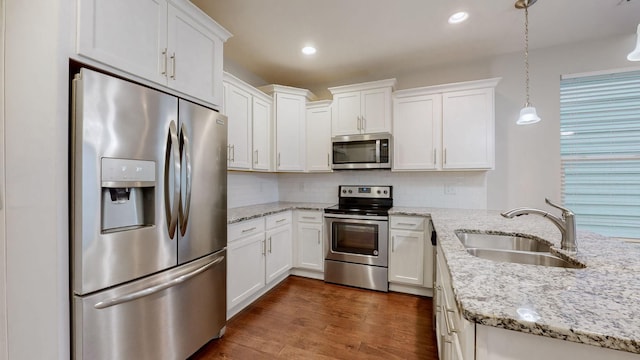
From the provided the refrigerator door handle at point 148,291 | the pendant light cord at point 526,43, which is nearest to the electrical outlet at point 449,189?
the pendant light cord at point 526,43

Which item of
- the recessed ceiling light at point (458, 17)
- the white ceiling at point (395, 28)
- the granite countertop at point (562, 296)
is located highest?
the white ceiling at point (395, 28)

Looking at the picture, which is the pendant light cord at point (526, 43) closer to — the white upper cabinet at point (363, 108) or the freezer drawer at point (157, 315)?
the white upper cabinet at point (363, 108)

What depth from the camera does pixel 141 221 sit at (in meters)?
1.44

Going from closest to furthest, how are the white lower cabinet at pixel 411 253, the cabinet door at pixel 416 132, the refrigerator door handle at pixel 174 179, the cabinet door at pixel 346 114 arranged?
the refrigerator door handle at pixel 174 179 → the white lower cabinet at pixel 411 253 → the cabinet door at pixel 416 132 → the cabinet door at pixel 346 114

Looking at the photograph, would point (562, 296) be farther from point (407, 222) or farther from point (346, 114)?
point (346, 114)

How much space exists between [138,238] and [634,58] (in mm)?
2654

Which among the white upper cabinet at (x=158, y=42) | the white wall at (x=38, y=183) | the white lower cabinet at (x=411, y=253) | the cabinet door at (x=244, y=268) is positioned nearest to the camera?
the white wall at (x=38, y=183)

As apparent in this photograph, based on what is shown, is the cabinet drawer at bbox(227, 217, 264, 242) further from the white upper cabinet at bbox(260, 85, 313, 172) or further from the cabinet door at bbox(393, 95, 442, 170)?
the cabinet door at bbox(393, 95, 442, 170)

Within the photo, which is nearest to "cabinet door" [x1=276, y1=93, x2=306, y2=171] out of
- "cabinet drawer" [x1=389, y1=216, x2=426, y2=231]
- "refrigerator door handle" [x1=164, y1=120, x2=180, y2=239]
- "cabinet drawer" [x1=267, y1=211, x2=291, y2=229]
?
"cabinet drawer" [x1=267, y1=211, x2=291, y2=229]

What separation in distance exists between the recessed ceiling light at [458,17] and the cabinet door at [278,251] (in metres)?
2.70

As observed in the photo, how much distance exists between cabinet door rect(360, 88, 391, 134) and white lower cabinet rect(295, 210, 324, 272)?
49.2 inches

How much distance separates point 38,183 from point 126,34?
871 millimetres

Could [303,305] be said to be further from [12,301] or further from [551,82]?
[551,82]

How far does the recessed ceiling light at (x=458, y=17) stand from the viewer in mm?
2238
